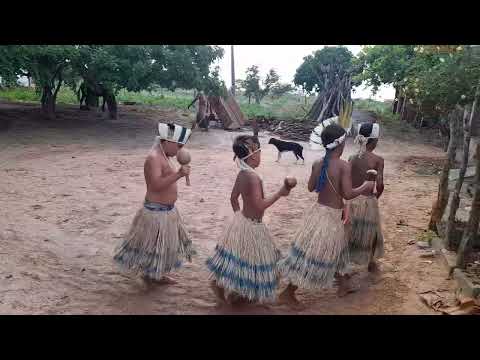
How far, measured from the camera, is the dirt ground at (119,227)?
340 centimetres

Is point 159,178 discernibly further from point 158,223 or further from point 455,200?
point 455,200

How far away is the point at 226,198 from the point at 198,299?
3.40m

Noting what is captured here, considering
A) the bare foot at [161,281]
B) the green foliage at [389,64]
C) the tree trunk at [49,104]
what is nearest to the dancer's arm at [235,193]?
the bare foot at [161,281]

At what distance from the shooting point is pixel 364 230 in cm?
397

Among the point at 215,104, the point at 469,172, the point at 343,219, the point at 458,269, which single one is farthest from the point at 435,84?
the point at 215,104

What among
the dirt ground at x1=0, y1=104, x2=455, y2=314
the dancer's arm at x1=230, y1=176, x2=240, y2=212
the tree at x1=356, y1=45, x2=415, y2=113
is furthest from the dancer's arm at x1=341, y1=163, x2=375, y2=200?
the tree at x1=356, y1=45, x2=415, y2=113

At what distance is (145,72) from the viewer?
1285 cm

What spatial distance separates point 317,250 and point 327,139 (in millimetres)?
898

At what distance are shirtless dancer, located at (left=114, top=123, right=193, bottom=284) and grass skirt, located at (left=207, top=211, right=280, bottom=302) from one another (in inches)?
21.2

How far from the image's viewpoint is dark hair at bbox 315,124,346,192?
3.29 meters

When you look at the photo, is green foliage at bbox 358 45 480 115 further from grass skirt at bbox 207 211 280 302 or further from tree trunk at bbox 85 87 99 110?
tree trunk at bbox 85 87 99 110

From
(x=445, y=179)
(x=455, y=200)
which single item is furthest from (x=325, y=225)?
(x=445, y=179)

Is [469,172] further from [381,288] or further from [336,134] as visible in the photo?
[336,134]

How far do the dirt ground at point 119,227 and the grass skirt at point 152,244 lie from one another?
0.25 metres
